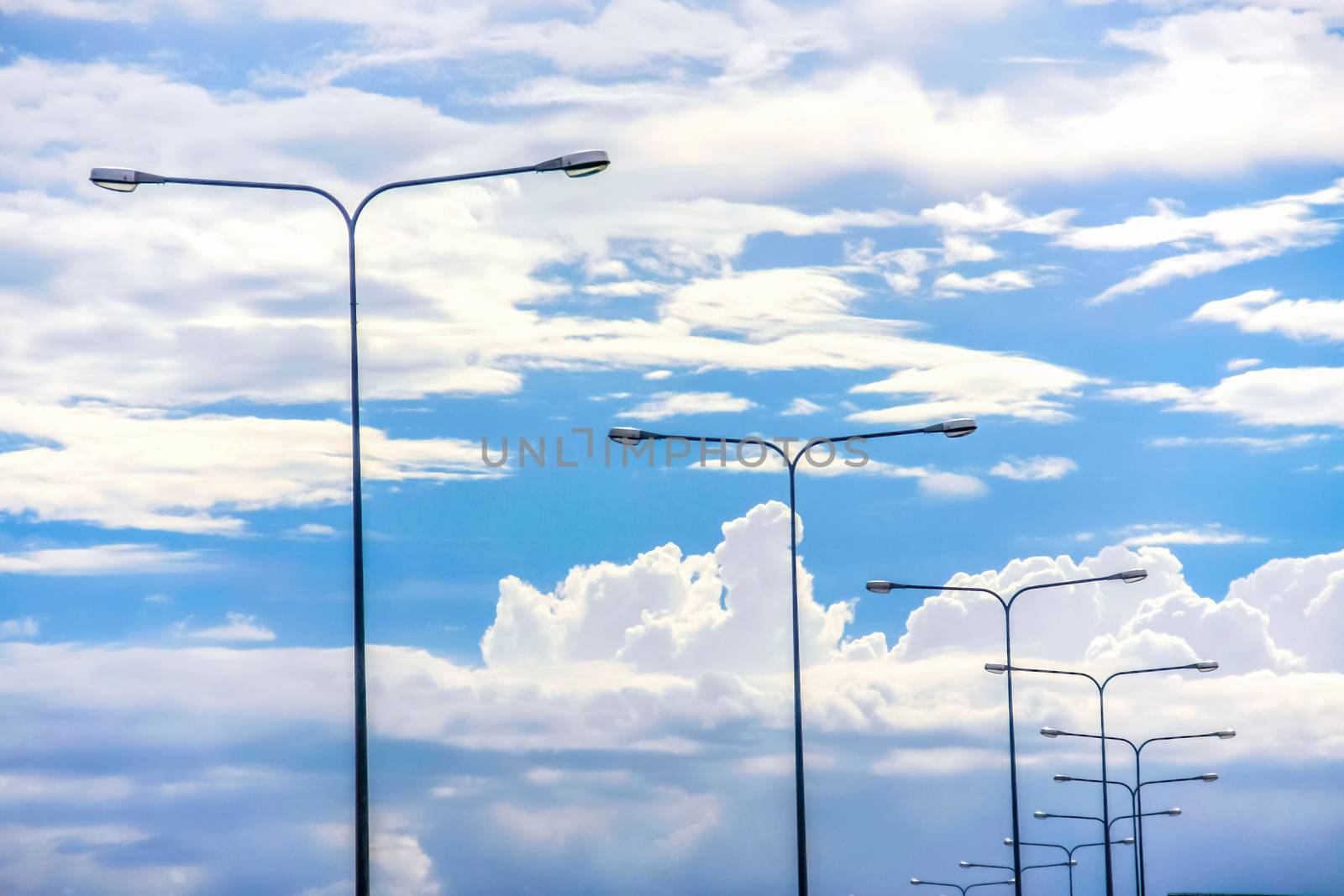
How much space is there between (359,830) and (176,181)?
10.7 metres

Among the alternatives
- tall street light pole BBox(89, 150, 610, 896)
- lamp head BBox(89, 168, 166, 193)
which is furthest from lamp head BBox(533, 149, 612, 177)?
lamp head BBox(89, 168, 166, 193)

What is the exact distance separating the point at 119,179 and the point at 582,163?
735 centimetres

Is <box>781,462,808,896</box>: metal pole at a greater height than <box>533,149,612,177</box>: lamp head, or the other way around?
<box>533,149,612,177</box>: lamp head

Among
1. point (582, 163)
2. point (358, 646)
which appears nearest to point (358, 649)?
point (358, 646)

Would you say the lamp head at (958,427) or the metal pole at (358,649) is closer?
the metal pole at (358,649)

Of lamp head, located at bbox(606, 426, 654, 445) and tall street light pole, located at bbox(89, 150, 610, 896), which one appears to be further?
lamp head, located at bbox(606, 426, 654, 445)

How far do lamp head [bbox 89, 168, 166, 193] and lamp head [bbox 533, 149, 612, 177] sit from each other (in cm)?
635

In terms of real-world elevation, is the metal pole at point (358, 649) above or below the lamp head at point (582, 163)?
below

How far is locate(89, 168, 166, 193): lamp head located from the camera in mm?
27266

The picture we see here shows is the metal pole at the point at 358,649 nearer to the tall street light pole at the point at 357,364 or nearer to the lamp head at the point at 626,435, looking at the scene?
the tall street light pole at the point at 357,364

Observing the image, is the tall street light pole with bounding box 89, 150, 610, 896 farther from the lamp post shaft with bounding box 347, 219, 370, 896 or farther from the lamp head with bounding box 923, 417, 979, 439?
the lamp head with bounding box 923, 417, 979, 439

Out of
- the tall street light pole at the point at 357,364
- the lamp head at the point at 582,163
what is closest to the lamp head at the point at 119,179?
the tall street light pole at the point at 357,364

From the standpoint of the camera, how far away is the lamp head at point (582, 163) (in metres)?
25.5

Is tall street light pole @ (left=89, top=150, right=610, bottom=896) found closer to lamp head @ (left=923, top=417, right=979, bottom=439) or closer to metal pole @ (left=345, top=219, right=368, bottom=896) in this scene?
metal pole @ (left=345, top=219, right=368, bottom=896)
